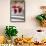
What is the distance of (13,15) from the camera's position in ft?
10.6

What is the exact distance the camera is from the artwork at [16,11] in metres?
3.23

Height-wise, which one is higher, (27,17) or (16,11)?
(16,11)

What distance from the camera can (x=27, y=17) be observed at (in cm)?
323

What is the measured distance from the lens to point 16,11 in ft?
10.6

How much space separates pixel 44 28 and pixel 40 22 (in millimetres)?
140

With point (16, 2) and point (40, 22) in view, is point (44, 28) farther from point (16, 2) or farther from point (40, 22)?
point (16, 2)

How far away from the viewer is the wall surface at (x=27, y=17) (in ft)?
10.5

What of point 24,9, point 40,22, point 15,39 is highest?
point 24,9

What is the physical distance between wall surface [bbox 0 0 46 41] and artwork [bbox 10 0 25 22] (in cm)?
6

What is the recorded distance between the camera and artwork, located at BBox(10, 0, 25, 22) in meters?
3.23

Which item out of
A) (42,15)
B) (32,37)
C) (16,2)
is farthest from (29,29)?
(16,2)

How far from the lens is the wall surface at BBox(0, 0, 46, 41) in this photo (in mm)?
3213

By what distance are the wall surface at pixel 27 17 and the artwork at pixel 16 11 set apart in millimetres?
57

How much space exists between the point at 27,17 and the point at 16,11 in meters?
0.24
